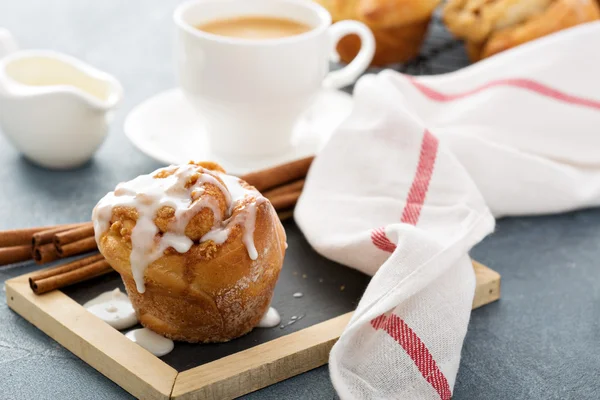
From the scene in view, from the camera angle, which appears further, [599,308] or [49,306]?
[599,308]

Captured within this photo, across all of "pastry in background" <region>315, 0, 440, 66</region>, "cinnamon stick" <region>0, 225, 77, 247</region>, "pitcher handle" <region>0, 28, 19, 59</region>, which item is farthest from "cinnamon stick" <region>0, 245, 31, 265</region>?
"pastry in background" <region>315, 0, 440, 66</region>

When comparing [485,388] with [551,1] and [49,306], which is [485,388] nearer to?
[49,306]

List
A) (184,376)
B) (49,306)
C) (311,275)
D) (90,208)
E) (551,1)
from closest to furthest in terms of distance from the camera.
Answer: (184,376) → (49,306) → (311,275) → (90,208) → (551,1)

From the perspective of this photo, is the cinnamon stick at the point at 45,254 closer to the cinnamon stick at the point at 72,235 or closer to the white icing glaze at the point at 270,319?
the cinnamon stick at the point at 72,235

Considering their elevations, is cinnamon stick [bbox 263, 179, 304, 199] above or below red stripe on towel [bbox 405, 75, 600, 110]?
below

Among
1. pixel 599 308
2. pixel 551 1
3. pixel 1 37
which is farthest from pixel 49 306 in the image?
pixel 551 1

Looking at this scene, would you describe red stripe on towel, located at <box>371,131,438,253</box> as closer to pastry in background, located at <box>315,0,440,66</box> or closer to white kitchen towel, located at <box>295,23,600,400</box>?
white kitchen towel, located at <box>295,23,600,400</box>
